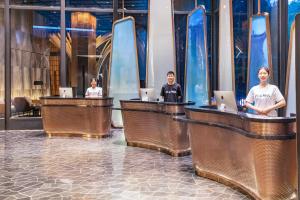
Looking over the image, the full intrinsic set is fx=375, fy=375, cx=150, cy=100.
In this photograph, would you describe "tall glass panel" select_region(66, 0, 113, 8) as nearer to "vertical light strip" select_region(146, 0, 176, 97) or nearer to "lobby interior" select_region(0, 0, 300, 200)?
"lobby interior" select_region(0, 0, 300, 200)

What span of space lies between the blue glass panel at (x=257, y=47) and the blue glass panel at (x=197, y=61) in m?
1.51

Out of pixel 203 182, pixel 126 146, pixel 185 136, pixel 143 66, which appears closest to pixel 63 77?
pixel 143 66

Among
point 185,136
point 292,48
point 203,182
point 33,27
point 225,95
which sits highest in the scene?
point 33,27

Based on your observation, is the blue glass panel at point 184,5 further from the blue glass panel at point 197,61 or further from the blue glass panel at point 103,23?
the blue glass panel at point 103,23

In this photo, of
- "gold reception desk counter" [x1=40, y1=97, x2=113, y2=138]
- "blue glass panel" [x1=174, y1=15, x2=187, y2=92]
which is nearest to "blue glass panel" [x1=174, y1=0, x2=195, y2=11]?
"blue glass panel" [x1=174, y1=15, x2=187, y2=92]

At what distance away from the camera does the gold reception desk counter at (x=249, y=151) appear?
3707 mm

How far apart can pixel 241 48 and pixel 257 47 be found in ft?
7.51

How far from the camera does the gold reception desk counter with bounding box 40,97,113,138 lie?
8.95 metres

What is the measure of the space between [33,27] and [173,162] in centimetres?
753

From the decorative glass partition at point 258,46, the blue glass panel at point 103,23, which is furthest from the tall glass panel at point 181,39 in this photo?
the decorative glass partition at point 258,46

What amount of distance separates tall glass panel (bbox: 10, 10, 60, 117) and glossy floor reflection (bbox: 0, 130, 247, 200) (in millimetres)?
3345

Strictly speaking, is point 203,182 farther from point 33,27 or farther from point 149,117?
point 33,27

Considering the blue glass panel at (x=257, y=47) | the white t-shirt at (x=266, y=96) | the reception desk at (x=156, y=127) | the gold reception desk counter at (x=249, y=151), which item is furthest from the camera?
the blue glass panel at (x=257, y=47)

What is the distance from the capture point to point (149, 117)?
7.24m
